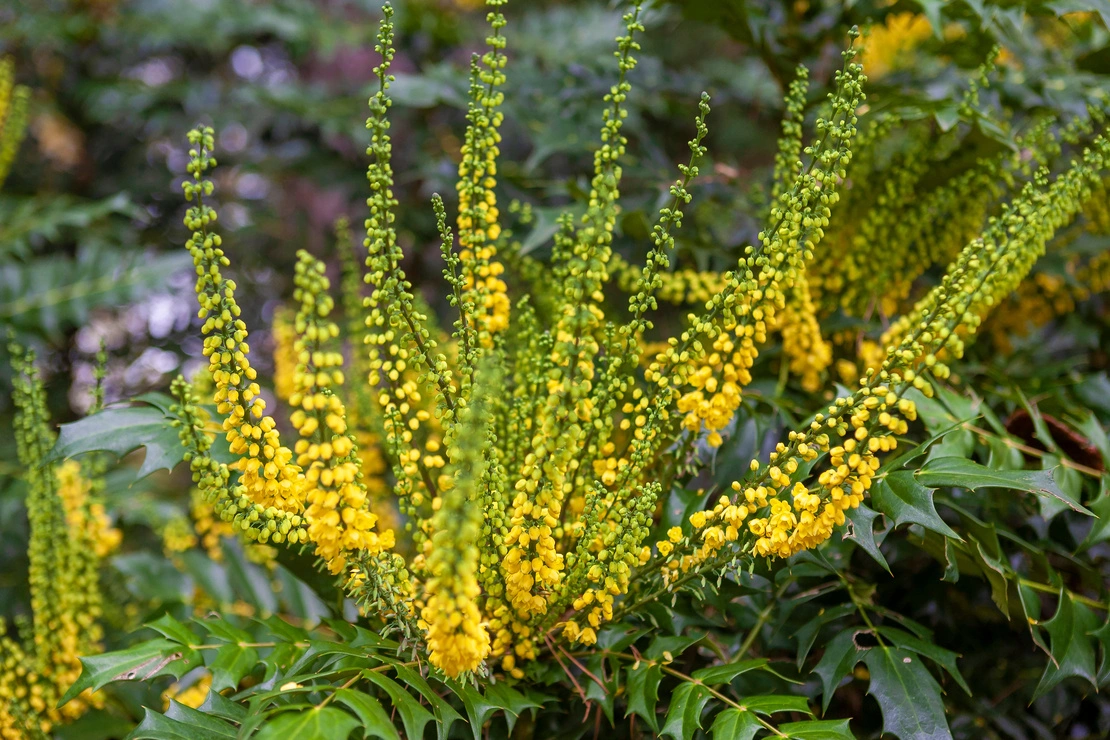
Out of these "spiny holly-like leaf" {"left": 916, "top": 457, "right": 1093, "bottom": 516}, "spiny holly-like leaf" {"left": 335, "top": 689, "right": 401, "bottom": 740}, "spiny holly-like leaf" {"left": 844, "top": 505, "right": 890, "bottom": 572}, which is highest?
"spiny holly-like leaf" {"left": 916, "top": 457, "right": 1093, "bottom": 516}

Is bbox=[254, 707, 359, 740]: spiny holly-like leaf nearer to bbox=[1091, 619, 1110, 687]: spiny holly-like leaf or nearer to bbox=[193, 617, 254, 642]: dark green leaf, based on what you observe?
bbox=[193, 617, 254, 642]: dark green leaf

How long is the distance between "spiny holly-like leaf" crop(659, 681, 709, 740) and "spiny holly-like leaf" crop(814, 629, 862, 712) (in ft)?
0.53

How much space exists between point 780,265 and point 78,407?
2068mm

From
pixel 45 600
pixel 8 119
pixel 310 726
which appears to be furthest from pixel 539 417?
pixel 8 119

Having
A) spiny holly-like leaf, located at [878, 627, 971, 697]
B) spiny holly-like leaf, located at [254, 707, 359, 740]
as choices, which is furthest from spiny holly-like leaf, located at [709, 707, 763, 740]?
spiny holly-like leaf, located at [254, 707, 359, 740]

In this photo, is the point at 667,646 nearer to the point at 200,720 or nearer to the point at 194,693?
the point at 200,720

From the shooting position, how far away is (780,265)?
77cm

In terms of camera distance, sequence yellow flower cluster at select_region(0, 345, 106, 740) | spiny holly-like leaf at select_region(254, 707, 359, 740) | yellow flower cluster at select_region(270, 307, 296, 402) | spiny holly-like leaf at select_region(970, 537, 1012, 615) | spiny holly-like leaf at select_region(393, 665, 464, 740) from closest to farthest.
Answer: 1. spiny holly-like leaf at select_region(254, 707, 359, 740)
2. spiny holly-like leaf at select_region(393, 665, 464, 740)
3. spiny holly-like leaf at select_region(970, 537, 1012, 615)
4. yellow flower cluster at select_region(0, 345, 106, 740)
5. yellow flower cluster at select_region(270, 307, 296, 402)

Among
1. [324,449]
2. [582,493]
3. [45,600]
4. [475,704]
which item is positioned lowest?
[45,600]

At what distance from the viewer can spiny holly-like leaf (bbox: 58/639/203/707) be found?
760 millimetres

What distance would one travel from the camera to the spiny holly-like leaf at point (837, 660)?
83 cm

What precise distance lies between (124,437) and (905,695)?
883 millimetres

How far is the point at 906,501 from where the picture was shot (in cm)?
74

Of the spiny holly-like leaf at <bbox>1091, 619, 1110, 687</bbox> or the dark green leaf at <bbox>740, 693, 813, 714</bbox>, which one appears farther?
the spiny holly-like leaf at <bbox>1091, 619, 1110, 687</bbox>
